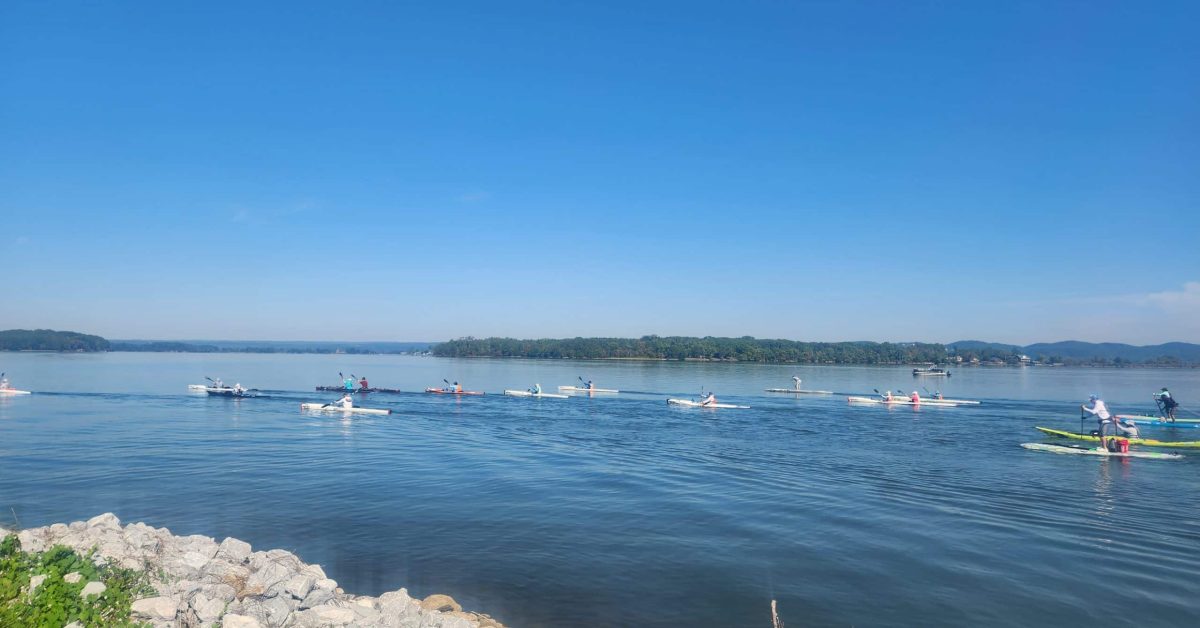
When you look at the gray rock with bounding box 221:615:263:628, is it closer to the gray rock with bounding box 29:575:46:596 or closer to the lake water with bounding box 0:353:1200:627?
the gray rock with bounding box 29:575:46:596

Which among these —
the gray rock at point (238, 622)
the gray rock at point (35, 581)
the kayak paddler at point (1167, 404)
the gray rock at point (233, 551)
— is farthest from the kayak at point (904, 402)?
the gray rock at point (35, 581)

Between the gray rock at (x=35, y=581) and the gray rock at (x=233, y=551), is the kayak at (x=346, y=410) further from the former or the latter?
the gray rock at (x=35, y=581)

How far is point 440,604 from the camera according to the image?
10.6 m

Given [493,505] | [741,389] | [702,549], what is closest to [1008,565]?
[702,549]

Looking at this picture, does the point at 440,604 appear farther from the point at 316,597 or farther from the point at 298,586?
the point at 298,586

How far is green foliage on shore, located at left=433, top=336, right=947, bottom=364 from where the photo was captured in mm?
143125

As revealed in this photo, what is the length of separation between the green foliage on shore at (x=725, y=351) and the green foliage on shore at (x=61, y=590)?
13641 centimetres

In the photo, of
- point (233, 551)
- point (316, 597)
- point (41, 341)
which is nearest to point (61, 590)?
point (316, 597)

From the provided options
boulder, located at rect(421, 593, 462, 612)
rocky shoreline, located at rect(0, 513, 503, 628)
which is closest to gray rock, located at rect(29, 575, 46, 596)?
rocky shoreline, located at rect(0, 513, 503, 628)

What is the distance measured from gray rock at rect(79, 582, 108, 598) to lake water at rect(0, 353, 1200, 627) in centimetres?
406

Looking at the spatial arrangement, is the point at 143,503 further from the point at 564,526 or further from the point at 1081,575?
the point at 1081,575

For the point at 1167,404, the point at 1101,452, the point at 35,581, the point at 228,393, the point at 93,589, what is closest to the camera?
the point at 35,581

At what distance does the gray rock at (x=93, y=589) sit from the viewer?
26.0 ft

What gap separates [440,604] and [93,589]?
450cm
